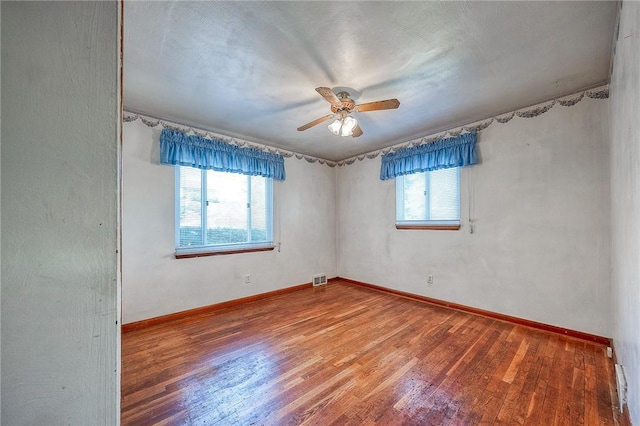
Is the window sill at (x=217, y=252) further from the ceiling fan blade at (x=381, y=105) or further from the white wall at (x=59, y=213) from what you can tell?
the white wall at (x=59, y=213)

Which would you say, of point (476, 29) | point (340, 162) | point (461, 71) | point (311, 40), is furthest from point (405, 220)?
point (311, 40)

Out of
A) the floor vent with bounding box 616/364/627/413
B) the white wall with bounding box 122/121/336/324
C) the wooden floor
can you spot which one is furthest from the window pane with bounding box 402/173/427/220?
the floor vent with bounding box 616/364/627/413

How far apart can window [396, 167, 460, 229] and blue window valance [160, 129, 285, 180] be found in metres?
1.94

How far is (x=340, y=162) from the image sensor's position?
4883 millimetres

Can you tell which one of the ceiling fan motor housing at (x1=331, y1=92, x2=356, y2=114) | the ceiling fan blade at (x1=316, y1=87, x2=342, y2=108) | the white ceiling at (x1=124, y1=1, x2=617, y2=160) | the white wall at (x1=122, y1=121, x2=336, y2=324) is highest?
the white ceiling at (x1=124, y1=1, x2=617, y2=160)

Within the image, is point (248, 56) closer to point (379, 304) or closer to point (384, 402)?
point (384, 402)

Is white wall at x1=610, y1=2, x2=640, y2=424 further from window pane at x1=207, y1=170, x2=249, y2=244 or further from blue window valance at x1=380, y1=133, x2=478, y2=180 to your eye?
window pane at x1=207, y1=170, x2=249, y2=244

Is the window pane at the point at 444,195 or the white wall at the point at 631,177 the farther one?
the window pane at the point at 444,195

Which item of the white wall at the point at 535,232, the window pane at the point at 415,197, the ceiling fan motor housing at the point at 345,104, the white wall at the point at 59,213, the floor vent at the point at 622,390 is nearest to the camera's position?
the white wall at the point at 59,213

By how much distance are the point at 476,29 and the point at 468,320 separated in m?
2.81

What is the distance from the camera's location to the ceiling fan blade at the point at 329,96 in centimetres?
193

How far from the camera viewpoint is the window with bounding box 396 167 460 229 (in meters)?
3.36

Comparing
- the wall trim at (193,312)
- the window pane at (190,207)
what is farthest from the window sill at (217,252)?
the wall trim at (193,312)

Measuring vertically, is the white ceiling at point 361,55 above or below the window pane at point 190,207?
above
